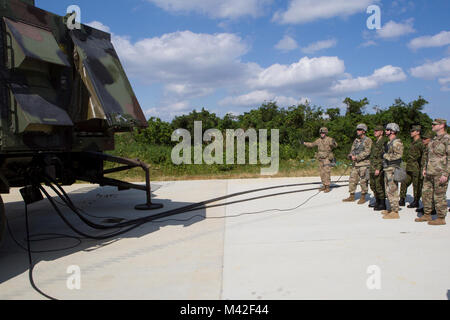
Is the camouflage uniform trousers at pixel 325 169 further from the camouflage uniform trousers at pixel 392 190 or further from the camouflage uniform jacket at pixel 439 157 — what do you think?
the camouflage uniform jacket at pixel 439 157

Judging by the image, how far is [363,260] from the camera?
3.89 meters

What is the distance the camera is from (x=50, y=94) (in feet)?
14.2

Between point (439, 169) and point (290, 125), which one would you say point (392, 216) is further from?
point (290, 125)

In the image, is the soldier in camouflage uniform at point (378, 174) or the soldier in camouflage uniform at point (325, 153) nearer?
the soldier in camouflage uniform at point (378, 174)

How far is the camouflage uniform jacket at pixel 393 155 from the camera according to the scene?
19.5ft

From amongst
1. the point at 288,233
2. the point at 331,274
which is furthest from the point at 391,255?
the point at 288,233

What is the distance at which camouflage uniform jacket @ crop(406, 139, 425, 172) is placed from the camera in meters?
6.78

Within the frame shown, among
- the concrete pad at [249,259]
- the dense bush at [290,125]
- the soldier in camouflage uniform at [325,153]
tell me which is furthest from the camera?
the dense bush at [290,125]

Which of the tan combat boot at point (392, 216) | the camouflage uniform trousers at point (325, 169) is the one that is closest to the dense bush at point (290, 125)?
the camouflage uniform trousers at point (325, 169)

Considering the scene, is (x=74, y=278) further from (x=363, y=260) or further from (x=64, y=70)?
(x=363, y=260)

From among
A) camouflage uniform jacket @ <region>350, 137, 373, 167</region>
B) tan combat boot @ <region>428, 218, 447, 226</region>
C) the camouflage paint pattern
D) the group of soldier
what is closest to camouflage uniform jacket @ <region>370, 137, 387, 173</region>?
the group of soldier

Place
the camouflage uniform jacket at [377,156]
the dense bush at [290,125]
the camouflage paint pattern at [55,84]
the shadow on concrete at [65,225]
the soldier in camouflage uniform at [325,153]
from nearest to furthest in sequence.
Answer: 1. the camouflage paint pattern at [55,84]
2. the shadow on concrete at [65,225]
3. the camouflage uniform jacket at [377,156]
4. the soldier in camouflage uniform at [325,153]
5. the dense bush at [290,125]

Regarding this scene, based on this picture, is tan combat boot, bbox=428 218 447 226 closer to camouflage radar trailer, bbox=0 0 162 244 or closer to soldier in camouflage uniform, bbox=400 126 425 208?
soldier in camouflage uniform, bbox=400 126 425 208

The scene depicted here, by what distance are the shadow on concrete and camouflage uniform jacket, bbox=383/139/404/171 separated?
3.50 meters
